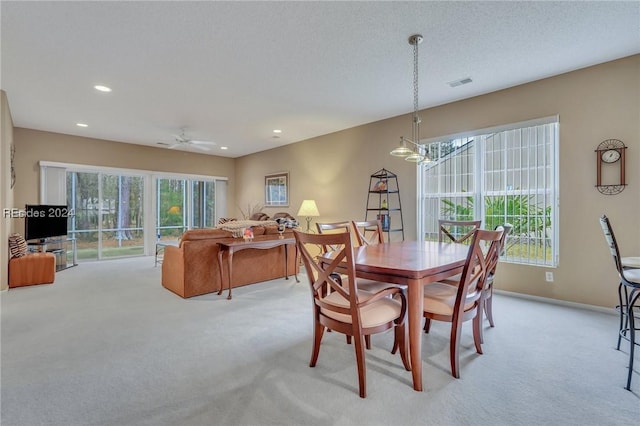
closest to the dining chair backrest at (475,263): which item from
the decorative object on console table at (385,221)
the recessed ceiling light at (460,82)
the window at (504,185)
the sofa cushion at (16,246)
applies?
the window at (504,185)

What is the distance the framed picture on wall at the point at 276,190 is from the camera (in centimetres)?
696

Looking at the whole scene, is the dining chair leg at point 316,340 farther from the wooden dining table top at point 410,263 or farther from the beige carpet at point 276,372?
the wooden dining table top at point 410,263

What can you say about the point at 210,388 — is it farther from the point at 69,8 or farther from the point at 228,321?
the point at 69,8

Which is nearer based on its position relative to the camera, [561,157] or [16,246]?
[561,157]

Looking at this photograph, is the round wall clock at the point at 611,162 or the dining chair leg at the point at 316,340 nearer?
the dining chair leg at the point at 316,340

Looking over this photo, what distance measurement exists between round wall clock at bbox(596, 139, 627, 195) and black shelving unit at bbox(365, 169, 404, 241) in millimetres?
2376

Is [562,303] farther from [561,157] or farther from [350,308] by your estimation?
[350,308]

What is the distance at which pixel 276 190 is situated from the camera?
7.26 m

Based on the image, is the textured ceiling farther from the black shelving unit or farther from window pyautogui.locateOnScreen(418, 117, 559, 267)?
the black shelving unit

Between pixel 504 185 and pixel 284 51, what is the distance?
126 inches

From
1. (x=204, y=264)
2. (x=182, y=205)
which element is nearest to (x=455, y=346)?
(x=204, y=264)

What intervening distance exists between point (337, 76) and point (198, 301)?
3105mm

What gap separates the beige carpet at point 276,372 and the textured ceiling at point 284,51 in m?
2.60

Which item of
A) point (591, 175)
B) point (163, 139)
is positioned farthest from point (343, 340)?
point (163, 139)
